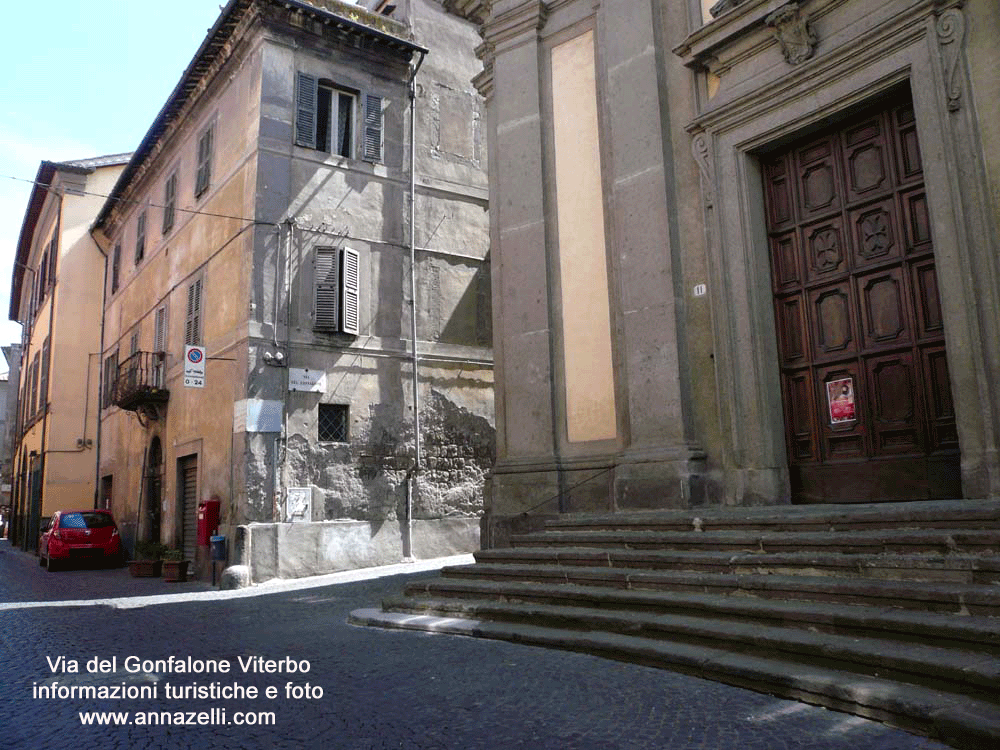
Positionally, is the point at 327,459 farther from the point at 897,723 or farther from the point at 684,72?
the point at 897,723

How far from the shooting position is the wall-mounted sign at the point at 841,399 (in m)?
7.28

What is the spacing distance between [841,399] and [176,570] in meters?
11.4

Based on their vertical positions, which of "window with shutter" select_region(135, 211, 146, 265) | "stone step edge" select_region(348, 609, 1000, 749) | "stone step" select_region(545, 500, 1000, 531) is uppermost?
"window with shutter" select_region(135, 211, 146, 265)

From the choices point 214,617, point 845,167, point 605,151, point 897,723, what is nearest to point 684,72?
point 605,151

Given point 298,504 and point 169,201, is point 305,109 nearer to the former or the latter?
point 169,201

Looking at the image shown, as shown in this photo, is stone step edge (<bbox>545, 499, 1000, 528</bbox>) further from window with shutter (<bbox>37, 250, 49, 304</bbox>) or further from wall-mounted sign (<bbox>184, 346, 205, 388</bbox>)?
window with shutter (<bbox>37, 250, 49, 304</bbox>)

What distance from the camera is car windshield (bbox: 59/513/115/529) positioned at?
60.5ft

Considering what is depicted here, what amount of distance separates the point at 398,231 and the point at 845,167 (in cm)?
977

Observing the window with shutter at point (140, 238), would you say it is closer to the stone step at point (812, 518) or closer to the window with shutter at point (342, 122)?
the window with shutter at point (342, 122)

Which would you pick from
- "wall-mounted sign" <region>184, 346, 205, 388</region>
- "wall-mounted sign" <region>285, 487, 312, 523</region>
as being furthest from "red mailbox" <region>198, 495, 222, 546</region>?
"wall-mounted sign" <region>184, 346, 205, 388</region>

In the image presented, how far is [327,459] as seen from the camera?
14117 mm

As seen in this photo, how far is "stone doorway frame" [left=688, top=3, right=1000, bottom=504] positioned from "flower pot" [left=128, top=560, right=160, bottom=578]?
11.9m

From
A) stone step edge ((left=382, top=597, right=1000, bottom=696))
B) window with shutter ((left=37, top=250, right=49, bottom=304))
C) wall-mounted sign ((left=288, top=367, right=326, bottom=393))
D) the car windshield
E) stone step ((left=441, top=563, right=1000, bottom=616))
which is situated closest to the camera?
stone step edge ((left=382, top=597, right=1000, bottom=696))

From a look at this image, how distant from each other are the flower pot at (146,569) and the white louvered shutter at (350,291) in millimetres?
5875
